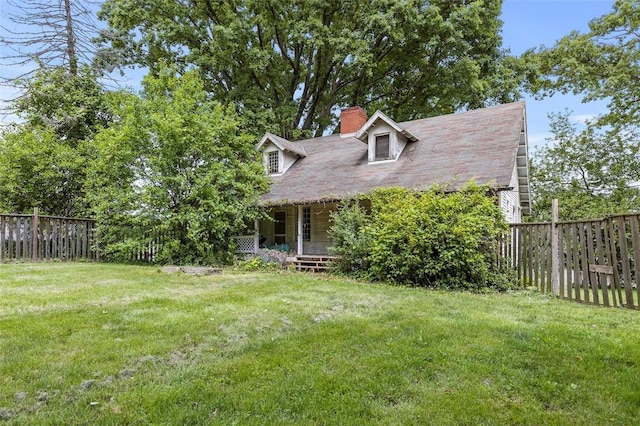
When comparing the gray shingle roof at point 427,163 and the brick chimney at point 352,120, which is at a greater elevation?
the brick chimney at point 352,120

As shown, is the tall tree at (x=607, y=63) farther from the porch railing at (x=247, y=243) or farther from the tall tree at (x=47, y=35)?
the tall tree at (x=47, y=35)

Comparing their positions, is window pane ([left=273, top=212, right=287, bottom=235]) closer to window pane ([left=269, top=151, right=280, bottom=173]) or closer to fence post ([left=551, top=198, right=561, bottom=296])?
window pane ([left=269, top=151, right=280, bottom=173])

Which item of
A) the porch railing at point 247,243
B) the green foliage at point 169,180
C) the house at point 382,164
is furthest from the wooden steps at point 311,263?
the green foliage at point 169,180

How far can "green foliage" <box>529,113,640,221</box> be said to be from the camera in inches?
761

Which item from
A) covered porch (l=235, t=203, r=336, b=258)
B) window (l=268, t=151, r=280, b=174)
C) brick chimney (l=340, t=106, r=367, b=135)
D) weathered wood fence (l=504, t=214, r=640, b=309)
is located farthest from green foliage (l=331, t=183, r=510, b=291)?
brick chimney (l=340, t=106, r=367, b=135)

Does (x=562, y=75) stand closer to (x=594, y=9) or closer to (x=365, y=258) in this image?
(x=594, y=9)

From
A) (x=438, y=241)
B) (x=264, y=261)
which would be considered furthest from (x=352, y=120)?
(x=438, y=241)

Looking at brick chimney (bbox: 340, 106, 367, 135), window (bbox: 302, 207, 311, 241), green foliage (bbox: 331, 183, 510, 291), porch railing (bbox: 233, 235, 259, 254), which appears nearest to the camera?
green foliage (bbox: 331, 183, 510, 291)

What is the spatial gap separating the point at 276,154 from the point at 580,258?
41.8 ft

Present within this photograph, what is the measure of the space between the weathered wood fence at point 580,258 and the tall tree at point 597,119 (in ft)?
35.9

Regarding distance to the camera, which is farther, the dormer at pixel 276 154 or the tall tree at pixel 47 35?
the tall tree at pixel 47 35

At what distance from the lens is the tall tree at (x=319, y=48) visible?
746 inches

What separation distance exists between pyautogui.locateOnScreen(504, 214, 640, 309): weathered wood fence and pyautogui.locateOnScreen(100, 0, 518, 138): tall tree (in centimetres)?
1237

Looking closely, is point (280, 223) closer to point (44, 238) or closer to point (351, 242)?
point (351, 242)
